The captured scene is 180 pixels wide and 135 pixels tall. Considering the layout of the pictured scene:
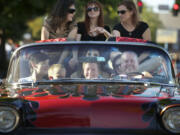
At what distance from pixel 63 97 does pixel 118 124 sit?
17.6 inches

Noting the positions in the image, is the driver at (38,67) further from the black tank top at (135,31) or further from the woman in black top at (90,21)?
the black tank top at (135,31)

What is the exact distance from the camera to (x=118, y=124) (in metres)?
3.30

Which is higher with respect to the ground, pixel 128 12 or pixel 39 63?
pixel 128 12

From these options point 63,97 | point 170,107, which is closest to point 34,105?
point 63,97

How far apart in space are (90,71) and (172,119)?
55.9 inches

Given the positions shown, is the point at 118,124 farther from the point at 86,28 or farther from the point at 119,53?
the point at 86,28

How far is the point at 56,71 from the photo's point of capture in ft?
15.0

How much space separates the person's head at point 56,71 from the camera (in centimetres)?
455

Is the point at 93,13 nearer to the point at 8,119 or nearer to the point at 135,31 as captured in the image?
the point at 135,31

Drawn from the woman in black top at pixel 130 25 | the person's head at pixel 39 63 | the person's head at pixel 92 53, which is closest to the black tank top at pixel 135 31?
the woman in black top at pixel 130 25

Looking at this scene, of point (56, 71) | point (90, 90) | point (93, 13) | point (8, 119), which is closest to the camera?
point (8, 119)

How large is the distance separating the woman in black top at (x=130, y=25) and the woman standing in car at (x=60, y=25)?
0.58m

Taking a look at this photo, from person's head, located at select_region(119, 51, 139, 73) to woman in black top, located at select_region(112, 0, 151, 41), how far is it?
1623 millimetres

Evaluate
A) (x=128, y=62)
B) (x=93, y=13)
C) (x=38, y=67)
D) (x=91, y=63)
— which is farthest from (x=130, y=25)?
(x=38, y=67)
